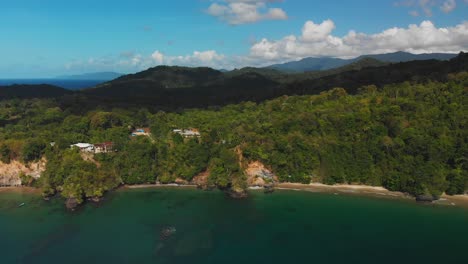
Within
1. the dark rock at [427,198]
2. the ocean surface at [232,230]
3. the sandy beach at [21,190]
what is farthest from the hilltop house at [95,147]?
the dark rock at [427,198]

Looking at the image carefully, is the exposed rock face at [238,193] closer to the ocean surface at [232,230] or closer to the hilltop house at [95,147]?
the ocean surface at [232,230]

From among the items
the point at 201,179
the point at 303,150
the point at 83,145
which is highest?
the point at 83,145

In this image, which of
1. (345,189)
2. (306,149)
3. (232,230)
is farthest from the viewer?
(306,149)

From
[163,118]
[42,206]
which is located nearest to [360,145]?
[163,118]

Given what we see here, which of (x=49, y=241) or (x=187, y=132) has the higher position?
(x=187, y=132)

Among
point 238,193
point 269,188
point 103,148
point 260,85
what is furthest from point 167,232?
point 260,85

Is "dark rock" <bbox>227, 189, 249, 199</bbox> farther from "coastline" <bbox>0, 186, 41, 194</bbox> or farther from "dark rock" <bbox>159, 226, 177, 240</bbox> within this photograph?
"coastline" <bbox>0, 186, 41, 194</bbox>

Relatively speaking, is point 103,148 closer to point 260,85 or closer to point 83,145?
point 83,145

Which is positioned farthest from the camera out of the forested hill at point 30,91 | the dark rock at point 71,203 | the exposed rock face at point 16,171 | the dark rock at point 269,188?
the forested hill at point 30,91
